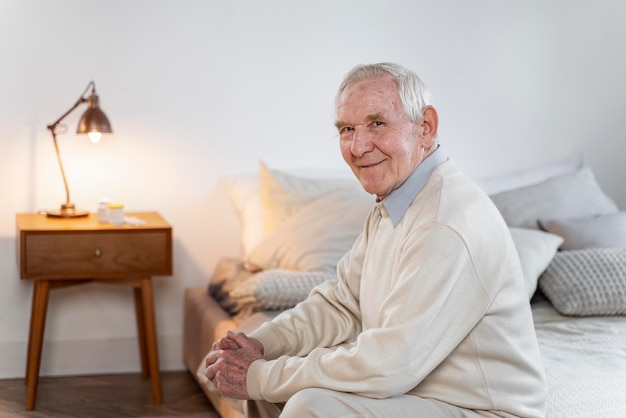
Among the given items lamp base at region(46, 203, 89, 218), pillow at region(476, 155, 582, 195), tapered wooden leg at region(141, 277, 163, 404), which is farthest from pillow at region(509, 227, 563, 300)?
lamp base at region(46, 203, 89, 218)

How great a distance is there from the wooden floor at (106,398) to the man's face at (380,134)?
59.2 inches

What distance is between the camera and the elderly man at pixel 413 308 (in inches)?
69.7

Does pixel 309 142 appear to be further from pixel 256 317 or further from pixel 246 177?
pixel 256 317

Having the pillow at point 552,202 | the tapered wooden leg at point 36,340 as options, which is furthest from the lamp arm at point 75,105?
the pillow at point 552,202

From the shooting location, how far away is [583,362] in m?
2.48

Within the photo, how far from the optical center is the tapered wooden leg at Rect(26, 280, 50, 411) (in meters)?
3.26

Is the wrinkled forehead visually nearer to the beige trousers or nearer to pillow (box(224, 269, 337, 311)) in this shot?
the beige trousers

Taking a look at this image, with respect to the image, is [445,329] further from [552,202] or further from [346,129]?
[552,202]

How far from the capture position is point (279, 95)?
3.83 metres

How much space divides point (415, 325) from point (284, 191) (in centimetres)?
183

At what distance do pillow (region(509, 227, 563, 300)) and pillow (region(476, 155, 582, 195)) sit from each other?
0.65 meters

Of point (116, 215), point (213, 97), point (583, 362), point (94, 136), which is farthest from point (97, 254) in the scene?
point (583, 362)

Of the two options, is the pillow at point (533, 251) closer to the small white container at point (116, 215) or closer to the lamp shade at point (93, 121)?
the small white container at point (116, 215)

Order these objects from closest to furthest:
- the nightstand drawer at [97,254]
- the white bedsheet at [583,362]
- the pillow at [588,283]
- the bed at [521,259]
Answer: the white bedsheet at [583,362] → the bed at [521,259] → the pillow at [588,283] → the nightstand drawer at [97,254]
